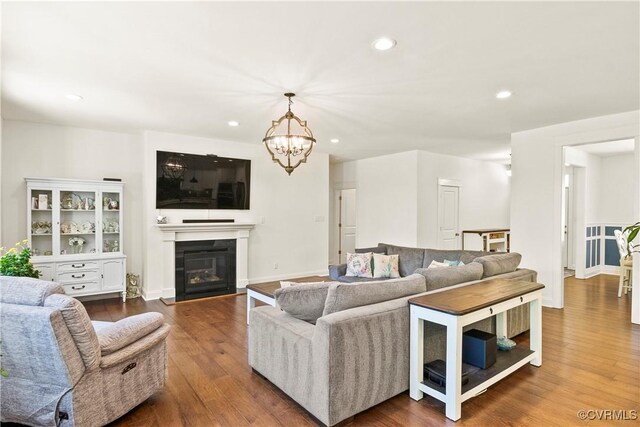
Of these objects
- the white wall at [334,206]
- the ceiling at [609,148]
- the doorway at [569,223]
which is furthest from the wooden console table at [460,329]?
the white wall at [334,206]

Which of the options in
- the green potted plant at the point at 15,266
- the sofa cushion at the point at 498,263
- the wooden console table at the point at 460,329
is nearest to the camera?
the wooden console table at the point at 460,329

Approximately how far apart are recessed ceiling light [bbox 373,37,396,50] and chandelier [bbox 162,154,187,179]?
381 centimetres

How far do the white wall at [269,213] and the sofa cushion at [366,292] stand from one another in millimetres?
3847

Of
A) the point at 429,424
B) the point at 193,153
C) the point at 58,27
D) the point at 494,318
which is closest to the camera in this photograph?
the point at 429,424

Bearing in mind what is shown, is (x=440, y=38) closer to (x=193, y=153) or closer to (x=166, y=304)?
(x=193, y=153)

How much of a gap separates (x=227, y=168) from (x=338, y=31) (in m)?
3.87

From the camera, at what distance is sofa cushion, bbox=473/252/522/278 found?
3.41 metres

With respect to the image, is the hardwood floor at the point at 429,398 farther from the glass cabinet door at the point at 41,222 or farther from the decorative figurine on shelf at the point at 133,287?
the glass cabinet door at the point at 41,222

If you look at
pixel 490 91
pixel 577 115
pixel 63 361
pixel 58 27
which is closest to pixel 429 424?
pixel 63 361

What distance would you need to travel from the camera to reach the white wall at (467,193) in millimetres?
6777

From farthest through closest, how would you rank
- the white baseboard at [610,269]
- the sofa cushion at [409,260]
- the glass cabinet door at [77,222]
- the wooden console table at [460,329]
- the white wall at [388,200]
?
the white baseboard at [610,269] < the white wall at [388,200] < the glass cabinet door at [77,222] < the sofa cushion at [409,260] < the wooden console table at [460,329]

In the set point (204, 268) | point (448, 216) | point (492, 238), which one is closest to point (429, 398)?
point (204, 268)

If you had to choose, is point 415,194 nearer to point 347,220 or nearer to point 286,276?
point 347,220

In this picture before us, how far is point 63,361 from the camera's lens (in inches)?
71.1
